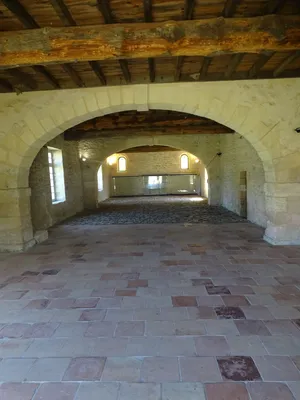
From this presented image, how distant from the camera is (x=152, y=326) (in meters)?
1.93

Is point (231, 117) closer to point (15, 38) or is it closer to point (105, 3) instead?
point (105, 3)

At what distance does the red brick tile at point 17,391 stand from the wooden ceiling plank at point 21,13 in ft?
9.13

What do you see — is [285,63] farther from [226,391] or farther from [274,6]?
[226,391]

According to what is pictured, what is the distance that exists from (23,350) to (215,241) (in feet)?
10.8

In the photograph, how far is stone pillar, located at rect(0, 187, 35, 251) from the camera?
13.3 ft

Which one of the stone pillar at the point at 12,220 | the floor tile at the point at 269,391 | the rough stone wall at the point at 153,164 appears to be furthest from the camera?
the rough stone wall at the point at 153,164

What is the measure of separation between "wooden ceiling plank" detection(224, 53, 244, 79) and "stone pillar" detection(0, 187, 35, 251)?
355cm

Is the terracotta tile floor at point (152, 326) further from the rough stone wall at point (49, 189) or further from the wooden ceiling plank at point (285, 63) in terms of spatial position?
the wooden ceiling plank at point (285, 63)

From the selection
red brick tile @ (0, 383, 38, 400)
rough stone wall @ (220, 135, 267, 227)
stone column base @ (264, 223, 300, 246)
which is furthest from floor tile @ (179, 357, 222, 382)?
rough stone wall @ (220, 135, 267, 227)

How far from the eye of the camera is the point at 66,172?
7.76 meters

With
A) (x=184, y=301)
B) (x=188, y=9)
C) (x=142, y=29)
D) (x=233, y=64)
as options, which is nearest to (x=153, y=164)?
(x=233, y=64)

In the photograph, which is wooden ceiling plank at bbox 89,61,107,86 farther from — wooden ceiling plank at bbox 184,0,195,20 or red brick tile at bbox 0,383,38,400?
red brick tile at bbox 0,383,38,400

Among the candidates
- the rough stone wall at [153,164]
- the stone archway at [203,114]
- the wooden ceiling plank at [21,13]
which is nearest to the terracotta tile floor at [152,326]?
the stone archway at [203,114]

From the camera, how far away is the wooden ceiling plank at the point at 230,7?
2.30 meters
